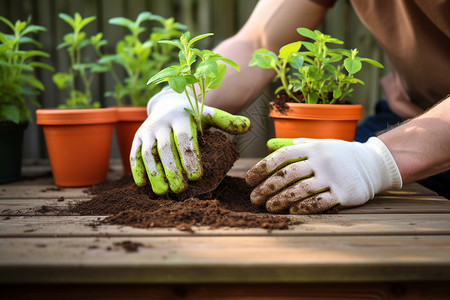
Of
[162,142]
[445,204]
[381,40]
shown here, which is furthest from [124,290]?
[381,40]

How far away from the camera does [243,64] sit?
1.75 m

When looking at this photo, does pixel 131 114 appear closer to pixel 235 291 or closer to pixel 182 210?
pixel 182 210

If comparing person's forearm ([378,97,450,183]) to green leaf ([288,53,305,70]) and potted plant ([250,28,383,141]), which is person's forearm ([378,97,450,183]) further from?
green leaf ([288,53,305,70])

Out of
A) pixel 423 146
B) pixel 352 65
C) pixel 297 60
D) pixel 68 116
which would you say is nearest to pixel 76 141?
pixel 68 116

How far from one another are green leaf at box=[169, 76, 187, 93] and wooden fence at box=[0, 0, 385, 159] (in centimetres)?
131

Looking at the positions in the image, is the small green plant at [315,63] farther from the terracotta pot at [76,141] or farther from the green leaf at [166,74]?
the terracotta pot at [76,141]

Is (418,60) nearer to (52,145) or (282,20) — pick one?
(282,20)

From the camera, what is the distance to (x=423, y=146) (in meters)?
1.21

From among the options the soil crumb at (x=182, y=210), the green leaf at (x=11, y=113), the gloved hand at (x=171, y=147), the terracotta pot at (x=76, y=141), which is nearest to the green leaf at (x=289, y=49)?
the gloved hand at (x=171, y=147)

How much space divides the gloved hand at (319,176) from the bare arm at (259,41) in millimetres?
609

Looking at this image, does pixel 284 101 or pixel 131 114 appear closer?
pixel 284 101

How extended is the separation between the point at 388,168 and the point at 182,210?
703 mm

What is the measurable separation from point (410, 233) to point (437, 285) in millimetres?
187

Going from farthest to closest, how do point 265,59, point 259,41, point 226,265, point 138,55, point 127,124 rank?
point 138,55 → point 259,41 → point 127,124 → point 265,59 → point 226,265
